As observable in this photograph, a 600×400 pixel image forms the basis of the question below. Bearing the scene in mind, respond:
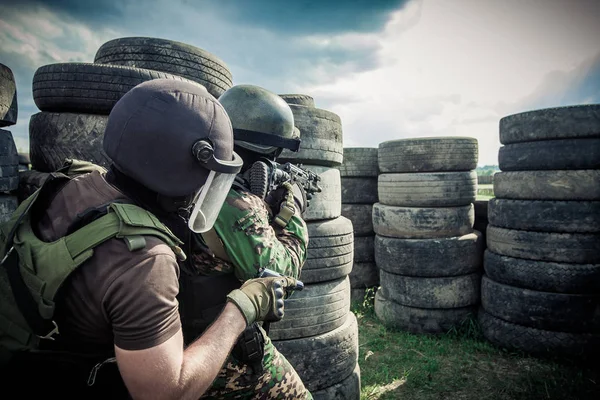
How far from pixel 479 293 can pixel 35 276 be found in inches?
182

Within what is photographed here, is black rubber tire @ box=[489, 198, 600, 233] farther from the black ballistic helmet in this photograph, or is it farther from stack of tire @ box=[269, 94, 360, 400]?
the black ballistic helmet

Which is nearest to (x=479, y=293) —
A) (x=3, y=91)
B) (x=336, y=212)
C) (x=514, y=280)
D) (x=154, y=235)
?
(x=514, y=280)

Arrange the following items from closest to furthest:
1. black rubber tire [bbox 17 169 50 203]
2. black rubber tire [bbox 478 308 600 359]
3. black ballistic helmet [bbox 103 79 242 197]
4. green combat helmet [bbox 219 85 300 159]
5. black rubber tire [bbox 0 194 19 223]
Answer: black ballistic helmet [bbox 103 79 242 197]
green combat helmet [bbox 219 85 300 159]
black rubber tire [bbox 0 194 19 223]
black rubber tire [bbox 17 169 50 203]
black rubber tire [bbox 478 308 600 359]

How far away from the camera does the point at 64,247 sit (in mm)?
1033

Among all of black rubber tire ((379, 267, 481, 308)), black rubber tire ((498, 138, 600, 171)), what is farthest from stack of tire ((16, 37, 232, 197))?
black rubber tire ((498, 138, 600, 171))

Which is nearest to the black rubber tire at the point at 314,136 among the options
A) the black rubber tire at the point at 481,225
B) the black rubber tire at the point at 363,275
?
the black rubber tire at the point at 363,275

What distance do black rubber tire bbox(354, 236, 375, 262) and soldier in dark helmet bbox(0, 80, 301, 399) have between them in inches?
158

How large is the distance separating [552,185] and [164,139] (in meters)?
3.93

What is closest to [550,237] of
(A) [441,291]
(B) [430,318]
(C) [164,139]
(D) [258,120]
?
(A) [441,291]

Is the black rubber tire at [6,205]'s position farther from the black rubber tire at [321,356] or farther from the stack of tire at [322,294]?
the black rubber tire at [321,356]

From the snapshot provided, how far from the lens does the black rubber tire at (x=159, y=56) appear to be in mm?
3006

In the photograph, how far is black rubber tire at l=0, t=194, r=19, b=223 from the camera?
2.31 meters

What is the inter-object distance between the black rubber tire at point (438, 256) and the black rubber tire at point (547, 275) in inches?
13.6

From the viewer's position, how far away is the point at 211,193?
141 centimetres
